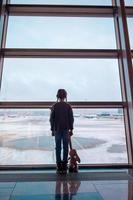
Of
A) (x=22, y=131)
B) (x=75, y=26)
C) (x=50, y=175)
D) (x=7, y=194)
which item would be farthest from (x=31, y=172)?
(x=75, y=26)

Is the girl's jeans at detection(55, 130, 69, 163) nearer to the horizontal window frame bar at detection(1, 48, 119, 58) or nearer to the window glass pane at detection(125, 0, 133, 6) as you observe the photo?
the horizontal window frame bar at detection(1, 48, 119, 58)

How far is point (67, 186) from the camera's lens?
3211 millimetres

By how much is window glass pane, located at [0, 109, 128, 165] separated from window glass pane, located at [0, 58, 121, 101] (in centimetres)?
28

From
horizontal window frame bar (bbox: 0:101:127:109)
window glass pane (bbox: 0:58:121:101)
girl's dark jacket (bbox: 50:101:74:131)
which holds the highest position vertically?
window glass pane (bbox: 0:58:121:101)

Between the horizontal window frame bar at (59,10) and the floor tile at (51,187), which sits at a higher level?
the horizontal window frame bar at (59,10)

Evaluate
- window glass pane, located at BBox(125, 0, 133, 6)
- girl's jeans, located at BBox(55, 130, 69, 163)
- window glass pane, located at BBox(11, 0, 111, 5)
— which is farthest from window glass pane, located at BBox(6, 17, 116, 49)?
girl's jeans, located at BBox(55, 130, 69, 163)

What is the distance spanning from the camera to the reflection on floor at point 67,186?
286 centimetres

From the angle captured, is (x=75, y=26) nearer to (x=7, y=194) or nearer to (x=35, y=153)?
(x=35, y=153)

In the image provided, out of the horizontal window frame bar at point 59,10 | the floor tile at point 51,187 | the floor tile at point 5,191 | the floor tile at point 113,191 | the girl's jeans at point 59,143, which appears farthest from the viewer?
the horizontal window frame bar at point 59,10

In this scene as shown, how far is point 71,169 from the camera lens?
4047 millimetres

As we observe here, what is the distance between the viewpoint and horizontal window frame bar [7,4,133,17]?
16.5 feet

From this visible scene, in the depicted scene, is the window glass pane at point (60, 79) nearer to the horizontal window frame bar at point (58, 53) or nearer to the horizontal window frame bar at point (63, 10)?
the horizontal window frame bar at point (58, 53)

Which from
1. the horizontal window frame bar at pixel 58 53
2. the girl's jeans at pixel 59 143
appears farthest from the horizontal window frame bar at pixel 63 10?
the girl's jeans at pixel 59 143

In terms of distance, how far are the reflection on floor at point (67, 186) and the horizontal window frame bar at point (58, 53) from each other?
6.82ft
